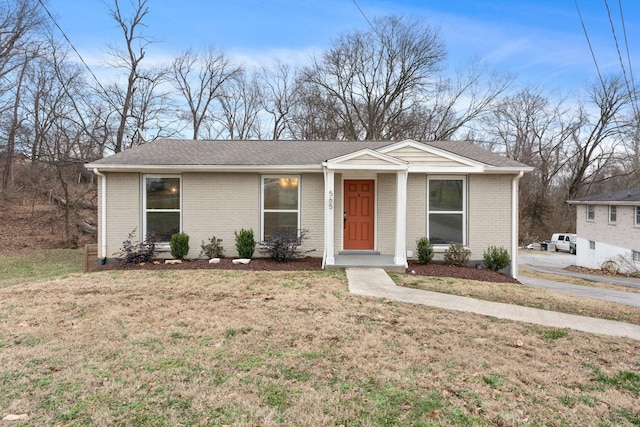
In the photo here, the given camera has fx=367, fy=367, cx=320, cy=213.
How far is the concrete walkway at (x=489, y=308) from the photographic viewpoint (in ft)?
16.5

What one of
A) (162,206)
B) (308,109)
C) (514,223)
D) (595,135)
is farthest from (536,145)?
(162,206)

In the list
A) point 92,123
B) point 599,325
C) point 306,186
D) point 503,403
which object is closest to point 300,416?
point 503,403

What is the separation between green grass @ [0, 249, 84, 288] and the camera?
9.45 m

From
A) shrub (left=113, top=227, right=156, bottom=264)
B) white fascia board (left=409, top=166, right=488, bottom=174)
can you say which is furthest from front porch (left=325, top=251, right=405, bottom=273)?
shrub (left=113, top=227, right=156, bottom=264)

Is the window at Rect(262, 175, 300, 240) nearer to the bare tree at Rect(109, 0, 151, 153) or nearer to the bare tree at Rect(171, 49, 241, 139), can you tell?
the bare tree at Rect(109, 0, 151, 153)

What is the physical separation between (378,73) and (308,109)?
6240 millimetres

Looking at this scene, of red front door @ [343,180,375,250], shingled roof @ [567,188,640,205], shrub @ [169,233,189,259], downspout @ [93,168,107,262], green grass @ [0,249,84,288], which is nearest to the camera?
green grass @ [0,249,84,288]

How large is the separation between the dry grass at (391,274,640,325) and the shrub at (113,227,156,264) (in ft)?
20.5

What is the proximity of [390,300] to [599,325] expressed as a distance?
9.52ft

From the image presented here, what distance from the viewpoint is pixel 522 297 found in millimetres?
6668

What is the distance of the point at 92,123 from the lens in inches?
824

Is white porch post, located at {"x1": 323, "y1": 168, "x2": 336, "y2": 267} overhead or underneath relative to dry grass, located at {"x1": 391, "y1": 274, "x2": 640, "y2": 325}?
overhead

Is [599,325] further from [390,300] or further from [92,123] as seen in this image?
[92,123]

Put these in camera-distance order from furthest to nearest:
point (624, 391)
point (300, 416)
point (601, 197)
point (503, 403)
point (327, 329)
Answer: point (601, 197)
point (327, 329)
point (624, 391)
point (503, 403)
point (300, 416)
